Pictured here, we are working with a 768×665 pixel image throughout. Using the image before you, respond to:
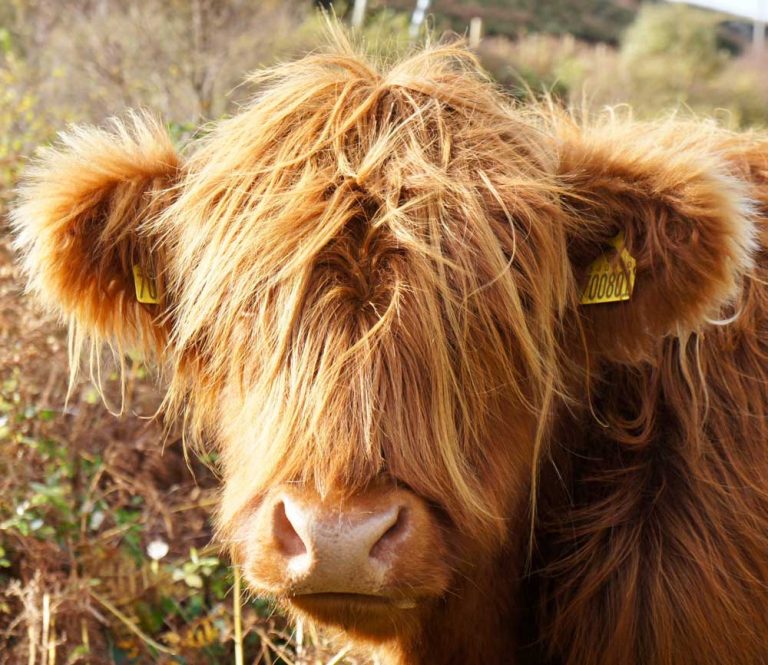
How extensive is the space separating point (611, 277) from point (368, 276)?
591 mm

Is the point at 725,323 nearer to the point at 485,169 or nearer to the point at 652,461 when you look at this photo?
the point at 652,461

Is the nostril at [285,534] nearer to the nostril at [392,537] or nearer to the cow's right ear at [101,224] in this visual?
the nostril at [392,537]

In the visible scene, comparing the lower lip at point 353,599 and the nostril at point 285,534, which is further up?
the nostril at point 285,534

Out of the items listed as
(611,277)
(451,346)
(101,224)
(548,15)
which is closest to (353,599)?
(451,346)

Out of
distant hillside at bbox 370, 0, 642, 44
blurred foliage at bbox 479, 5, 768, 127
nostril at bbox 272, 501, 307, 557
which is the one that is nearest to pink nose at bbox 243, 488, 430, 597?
nostril at bbox 272, 501, 307, 557

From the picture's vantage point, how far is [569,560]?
227cm

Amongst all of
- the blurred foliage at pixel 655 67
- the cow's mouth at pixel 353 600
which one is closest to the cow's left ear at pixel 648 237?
the cow's mouth at pixel 353 600

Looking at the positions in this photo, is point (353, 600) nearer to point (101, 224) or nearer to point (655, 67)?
point (101, 224)

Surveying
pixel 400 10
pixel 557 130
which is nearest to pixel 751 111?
pixel 400 10

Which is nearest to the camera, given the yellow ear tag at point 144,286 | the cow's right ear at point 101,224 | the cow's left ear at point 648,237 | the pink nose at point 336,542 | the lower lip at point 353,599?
the pink nose at point 336,542

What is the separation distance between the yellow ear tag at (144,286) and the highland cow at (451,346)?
0.04 ft

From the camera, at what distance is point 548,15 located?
69.0 ft

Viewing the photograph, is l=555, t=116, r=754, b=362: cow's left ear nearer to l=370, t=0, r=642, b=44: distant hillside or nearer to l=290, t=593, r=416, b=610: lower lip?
l=290, t=593, r=416, b=610: lower lip

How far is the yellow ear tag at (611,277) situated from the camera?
2070 mm
